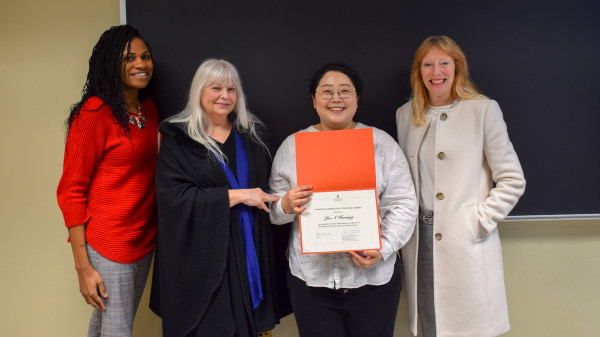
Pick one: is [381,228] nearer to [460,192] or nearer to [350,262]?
[350,262]

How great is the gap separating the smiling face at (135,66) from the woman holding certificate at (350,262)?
0.76 metres

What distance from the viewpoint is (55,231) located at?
1950mm

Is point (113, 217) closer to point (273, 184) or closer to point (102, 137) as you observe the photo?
point (102, 137)

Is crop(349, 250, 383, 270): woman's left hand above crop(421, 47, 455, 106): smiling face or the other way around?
the other way around

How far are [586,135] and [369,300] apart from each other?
1.42 m

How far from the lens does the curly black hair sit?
1.42 metres

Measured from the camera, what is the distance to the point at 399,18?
67.5 inches

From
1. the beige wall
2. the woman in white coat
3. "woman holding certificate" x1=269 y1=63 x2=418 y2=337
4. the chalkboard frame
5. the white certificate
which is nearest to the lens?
the white certificate

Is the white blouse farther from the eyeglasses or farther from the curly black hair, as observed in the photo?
the curly black hair

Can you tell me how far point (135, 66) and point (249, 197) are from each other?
786 mm

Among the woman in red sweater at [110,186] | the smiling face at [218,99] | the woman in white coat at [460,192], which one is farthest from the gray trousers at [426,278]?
the woman in red sweater at [110,186]

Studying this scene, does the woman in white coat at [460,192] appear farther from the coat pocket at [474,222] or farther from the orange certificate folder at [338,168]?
the orange certificate folder at [338,168]

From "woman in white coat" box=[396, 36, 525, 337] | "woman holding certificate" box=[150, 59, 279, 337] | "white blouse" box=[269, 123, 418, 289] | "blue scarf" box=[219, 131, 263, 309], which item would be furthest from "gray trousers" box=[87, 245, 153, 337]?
"woman in white coat" box=[396, 36, 525, 337]

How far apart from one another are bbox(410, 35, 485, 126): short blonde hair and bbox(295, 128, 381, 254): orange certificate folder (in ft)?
1.45
